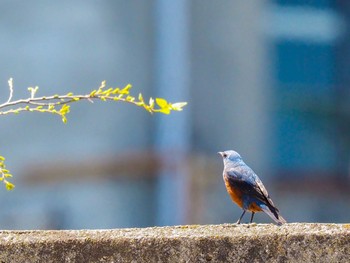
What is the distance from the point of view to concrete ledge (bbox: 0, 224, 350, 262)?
3.21 meters

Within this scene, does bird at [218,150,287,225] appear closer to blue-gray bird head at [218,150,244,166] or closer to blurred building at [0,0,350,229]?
blue-gray bird head at [218,150,244,166]

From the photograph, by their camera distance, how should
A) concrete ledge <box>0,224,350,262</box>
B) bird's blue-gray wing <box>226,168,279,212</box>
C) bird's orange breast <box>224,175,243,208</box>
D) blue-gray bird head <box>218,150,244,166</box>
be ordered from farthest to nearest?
blue-gray bird head <box>218,150,244,166</box>, bird's orange breast <box>224,175,243,208</box>, bird's blue-gray wing <box>226,168,279,212</box>, concrete ledge <box>0,224,350,262</box>

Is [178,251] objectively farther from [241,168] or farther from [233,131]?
[233,131]

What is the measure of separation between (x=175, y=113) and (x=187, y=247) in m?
10.9

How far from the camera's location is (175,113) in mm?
14102

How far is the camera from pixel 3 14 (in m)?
14.2

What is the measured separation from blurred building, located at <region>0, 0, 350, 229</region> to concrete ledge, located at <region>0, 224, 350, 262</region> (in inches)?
394

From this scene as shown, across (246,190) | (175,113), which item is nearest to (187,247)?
(246,190)

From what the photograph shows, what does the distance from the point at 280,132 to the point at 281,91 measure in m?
0.48

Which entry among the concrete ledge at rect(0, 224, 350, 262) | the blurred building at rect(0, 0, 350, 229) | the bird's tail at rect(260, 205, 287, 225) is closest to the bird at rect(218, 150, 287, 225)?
the bird's tail at rect(260, 205, 287, 225)

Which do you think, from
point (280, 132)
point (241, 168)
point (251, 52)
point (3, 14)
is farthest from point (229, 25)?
point (241, 168)

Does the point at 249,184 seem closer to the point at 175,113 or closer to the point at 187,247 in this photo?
the point at 187,247

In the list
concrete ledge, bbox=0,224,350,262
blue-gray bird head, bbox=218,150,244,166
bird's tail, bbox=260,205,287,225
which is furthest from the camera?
blue-gray bird head, bbox=218,150,244,166

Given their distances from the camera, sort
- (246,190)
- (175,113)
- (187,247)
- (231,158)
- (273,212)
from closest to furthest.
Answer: (187,247) < (273,212) < (246,190) < (231,158) < (175,113)
